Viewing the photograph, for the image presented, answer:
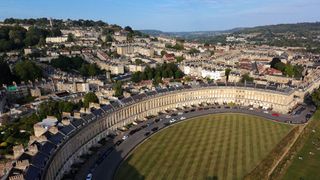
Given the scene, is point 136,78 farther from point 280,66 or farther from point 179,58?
point 280,66

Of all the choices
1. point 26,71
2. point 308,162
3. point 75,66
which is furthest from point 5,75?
point 308,162

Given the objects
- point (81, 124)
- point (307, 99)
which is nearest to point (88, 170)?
point (81, 124)

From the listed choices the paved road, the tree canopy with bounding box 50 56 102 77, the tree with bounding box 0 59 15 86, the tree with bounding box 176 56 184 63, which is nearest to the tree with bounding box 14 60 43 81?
the tree with bounding box 0 59 15 86

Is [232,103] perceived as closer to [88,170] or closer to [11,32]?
[88,170]

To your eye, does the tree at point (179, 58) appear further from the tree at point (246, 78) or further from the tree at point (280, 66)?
the tree at point (246, 78)

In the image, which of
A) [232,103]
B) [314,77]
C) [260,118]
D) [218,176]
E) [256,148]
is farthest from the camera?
[314,77]

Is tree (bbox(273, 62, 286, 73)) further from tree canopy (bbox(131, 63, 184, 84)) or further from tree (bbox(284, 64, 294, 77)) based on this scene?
tree canopy (bbox(131, 63, 184, 84))

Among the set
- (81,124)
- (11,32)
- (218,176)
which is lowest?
Result: (218,176)
